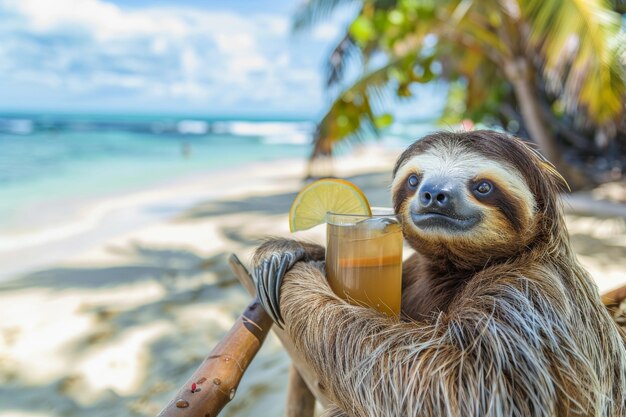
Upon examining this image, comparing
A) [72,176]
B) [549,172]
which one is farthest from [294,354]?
[72,176]

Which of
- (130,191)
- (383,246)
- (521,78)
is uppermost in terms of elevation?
(521,78)

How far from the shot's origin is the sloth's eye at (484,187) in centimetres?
176

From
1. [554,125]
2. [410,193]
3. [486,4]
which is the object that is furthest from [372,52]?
[410,193]

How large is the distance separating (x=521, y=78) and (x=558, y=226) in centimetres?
913

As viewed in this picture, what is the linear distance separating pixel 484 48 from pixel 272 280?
377 inches

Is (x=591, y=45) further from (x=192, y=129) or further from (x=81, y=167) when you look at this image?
(x=192, y=129)

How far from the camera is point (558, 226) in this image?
182cm

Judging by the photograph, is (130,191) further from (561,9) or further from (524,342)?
(524,342)

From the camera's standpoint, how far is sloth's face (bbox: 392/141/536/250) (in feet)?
5.69

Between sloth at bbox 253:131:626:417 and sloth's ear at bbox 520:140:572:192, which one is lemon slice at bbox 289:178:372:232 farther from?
sloth's ear at bbox 520:140:572:192

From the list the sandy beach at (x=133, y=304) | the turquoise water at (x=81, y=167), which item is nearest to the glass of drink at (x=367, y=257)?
the sandy beach at (x=133, y=304)

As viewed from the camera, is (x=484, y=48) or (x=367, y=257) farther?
(x=484, y=48)

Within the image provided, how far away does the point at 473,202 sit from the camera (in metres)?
1.75

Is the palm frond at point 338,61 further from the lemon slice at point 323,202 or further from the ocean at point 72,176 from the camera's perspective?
the lemon slice at point 323,202
